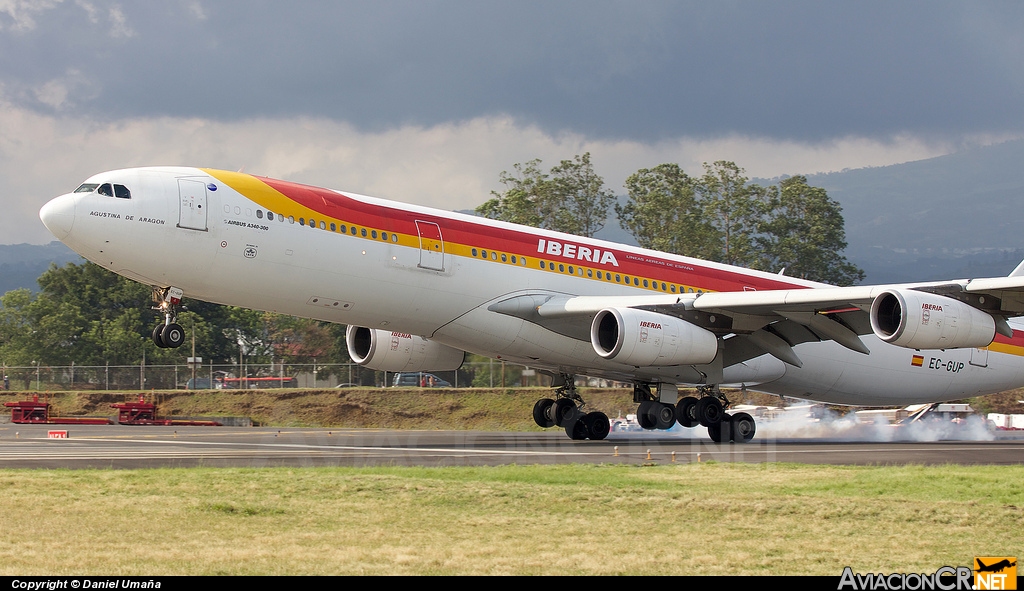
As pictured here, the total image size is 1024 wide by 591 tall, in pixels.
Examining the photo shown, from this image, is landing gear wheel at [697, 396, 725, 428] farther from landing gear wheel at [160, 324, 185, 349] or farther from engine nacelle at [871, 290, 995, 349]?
landing gear wheel at [160, 324, 185, 349]

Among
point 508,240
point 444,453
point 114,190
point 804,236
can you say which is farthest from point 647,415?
point 804,236

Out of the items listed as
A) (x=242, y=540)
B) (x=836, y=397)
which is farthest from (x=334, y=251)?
(x=836, y=397)

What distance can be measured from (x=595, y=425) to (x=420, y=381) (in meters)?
33.3

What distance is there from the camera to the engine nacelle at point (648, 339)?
24.4m

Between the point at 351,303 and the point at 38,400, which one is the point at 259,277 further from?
the point at 38,400

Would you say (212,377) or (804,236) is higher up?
(804,236)

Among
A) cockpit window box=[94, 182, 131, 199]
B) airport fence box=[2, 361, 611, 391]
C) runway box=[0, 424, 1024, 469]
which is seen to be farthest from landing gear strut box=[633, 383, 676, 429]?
airport fence box=[2, 361, 611, 391]

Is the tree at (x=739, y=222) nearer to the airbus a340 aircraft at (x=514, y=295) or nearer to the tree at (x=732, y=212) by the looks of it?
the tree at (x=732, y=212)

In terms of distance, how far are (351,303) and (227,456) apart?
4488mm

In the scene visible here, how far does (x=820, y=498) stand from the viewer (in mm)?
14328

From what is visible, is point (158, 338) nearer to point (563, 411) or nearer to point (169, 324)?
point (169, 324)

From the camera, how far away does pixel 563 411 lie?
100ft

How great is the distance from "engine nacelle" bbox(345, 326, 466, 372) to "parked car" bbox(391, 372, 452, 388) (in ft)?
102

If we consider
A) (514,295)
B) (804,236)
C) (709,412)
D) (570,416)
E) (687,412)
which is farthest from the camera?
(804,236)
